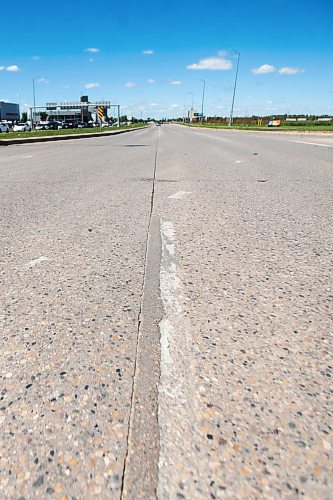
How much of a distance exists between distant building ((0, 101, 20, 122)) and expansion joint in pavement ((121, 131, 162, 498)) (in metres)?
136

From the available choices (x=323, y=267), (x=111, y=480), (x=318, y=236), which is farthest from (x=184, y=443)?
(x=318, y=236)

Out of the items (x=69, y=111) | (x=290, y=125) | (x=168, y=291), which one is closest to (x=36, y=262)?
(x=168, y=291)

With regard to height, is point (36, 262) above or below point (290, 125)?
below

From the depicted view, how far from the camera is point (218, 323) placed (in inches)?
84.9

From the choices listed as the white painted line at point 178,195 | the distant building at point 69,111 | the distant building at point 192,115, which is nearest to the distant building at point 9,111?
Answer: the distant building at point 69,111

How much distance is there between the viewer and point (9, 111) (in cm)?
12925

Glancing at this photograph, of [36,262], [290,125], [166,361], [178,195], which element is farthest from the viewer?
[290,125]

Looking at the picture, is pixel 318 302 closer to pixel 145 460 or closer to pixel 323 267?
pixel 323 267

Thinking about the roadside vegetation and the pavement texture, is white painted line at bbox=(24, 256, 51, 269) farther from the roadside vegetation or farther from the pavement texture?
the roadside vegetation

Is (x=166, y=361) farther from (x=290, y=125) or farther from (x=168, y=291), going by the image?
(x=290, y=125)

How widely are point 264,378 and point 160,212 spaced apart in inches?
134

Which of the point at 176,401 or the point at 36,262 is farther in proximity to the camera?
the point at 36,262

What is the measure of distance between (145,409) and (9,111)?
146790mm

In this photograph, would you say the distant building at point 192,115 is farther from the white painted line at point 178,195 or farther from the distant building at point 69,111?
Answer: the white painted line at point 178,195
